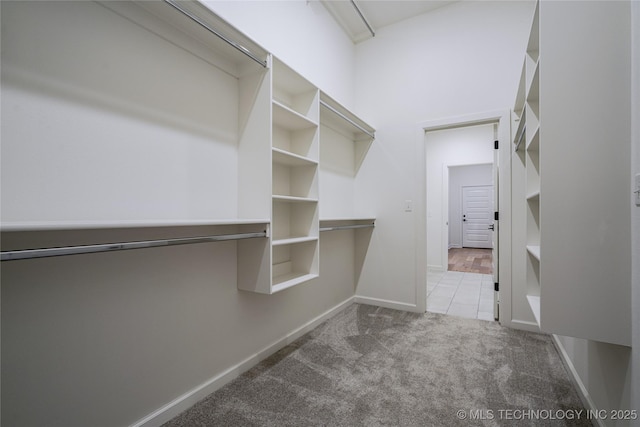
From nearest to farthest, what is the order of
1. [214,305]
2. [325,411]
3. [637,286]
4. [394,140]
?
[637,286]
[325,411]
[214,305]
[394,140]

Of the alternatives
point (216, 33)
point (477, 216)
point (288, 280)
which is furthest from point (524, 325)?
point (477, 216)

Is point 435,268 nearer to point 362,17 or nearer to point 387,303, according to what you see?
point 387,303

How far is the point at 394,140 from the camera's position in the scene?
3396 millimetres

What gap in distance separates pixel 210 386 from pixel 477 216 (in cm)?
922

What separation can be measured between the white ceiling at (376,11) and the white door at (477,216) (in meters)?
6.87

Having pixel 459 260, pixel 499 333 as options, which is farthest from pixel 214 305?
pixel 459 260

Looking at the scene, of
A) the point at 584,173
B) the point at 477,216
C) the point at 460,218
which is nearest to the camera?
the point at 584,173

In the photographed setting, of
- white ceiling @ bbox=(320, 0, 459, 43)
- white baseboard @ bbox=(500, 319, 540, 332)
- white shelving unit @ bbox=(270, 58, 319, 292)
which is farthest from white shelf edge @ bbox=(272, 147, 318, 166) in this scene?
white baseboard @ bbox=(500, 319, 540, 332)

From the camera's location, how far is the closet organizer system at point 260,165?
127cm

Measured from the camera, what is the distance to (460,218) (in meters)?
9.21

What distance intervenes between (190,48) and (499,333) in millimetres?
3374

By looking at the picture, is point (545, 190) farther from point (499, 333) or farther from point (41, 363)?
point (41, 363)

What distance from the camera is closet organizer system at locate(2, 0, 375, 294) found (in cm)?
127

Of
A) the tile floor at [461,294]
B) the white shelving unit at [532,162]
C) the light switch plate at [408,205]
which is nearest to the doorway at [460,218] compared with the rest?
the tile floor at [461,294]
